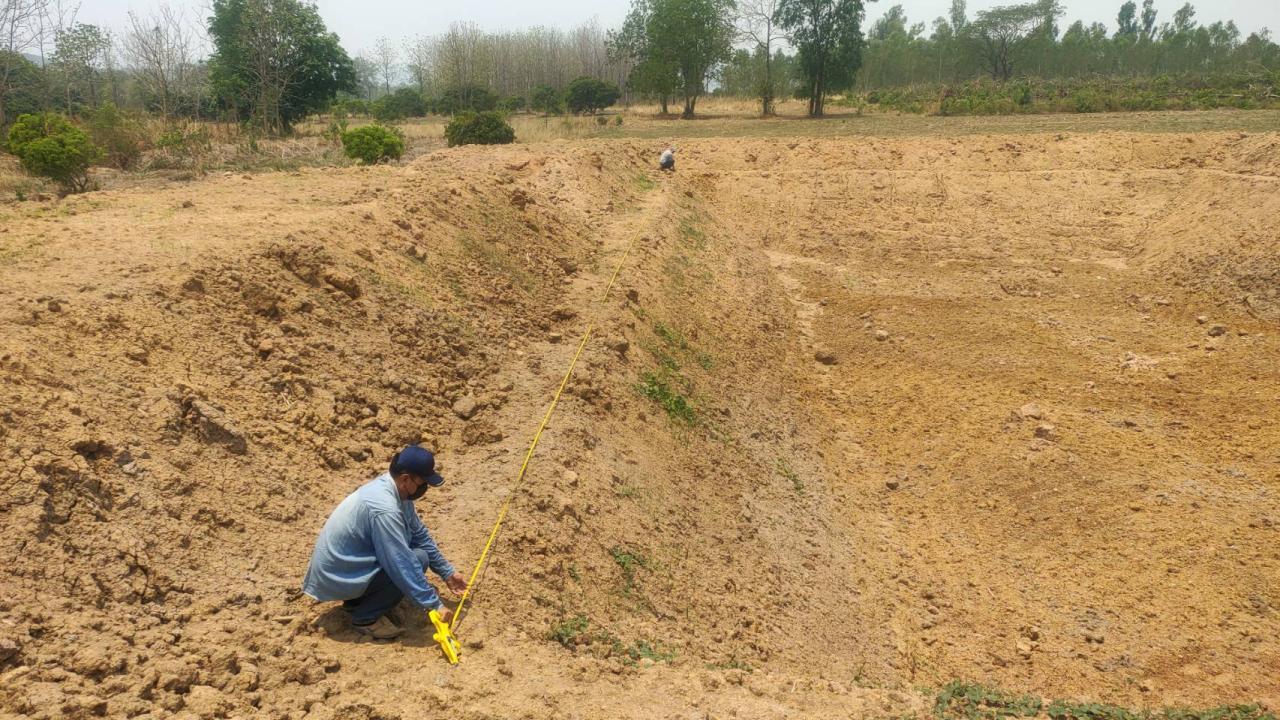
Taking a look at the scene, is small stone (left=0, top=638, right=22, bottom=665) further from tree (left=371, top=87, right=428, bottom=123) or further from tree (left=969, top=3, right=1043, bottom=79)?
tree (left=969, top=3, right=1043, bottom=79)

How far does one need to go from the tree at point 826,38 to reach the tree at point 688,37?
3.59 meters

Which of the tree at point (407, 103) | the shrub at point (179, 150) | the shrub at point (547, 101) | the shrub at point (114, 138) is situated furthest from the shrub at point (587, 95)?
the shrub at point (114, 138)

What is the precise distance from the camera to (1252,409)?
29.6ft

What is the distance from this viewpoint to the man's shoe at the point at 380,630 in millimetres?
4078

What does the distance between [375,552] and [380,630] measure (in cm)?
44

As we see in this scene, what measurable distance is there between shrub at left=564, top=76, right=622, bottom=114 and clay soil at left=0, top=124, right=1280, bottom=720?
26.2 metres

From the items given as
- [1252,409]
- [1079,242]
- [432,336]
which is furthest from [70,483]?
[1079,242]

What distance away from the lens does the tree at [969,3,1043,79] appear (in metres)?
50.1

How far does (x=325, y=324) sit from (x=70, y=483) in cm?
273

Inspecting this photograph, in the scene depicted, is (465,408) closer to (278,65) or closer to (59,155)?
(59,155)

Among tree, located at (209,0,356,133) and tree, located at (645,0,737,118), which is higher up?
tree, located at (645,0,737,118)

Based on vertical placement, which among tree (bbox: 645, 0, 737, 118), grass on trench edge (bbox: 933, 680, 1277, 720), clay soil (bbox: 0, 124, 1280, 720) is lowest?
grass on trench edge (bbox: 933, 680, 1277, 720)

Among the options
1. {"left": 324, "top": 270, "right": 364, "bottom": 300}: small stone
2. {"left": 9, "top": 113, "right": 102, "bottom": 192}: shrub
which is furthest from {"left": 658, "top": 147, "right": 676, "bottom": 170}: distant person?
{"left": 324, "top": 270, "right": 364, "bottom": 300}: small stone

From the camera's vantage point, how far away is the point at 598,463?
6.44m
